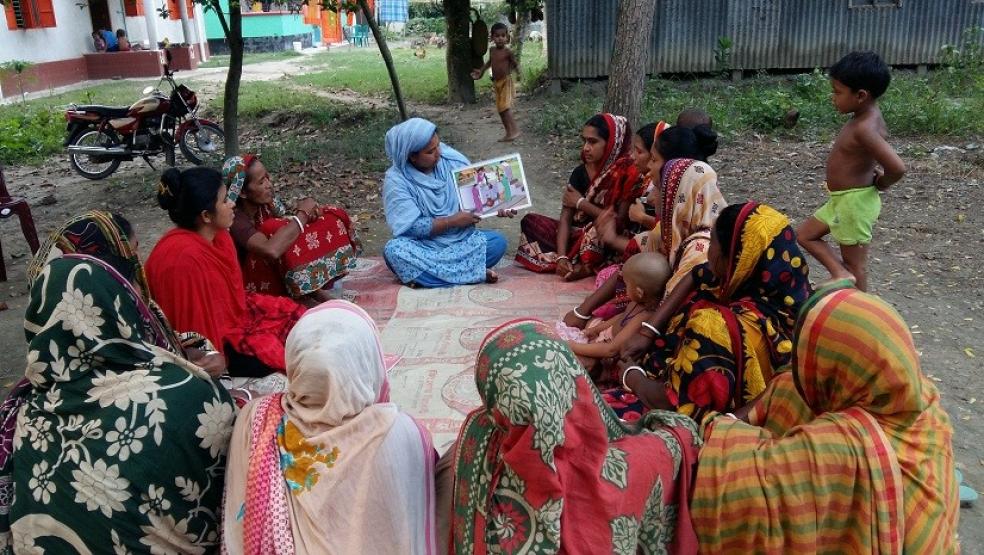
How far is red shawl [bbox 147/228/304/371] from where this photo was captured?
3.34m

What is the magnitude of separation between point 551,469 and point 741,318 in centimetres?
133

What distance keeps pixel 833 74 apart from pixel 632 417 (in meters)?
2.66

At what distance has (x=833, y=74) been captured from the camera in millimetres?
4398

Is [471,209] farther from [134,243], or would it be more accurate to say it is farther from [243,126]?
[243,126]

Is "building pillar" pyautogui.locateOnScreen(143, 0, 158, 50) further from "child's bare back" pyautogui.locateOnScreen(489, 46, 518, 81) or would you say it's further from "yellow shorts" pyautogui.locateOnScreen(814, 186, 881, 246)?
"yellow shorts" pyautogui.locateOnScreen(814, 186, 881, 246)

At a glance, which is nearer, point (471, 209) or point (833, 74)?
point (833, 74)

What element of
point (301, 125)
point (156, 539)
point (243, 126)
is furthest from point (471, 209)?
point (243, 126)

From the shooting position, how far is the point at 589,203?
16.8 ft

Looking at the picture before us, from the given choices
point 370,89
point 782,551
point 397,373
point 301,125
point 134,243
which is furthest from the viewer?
point 370,89

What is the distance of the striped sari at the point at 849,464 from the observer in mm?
1790

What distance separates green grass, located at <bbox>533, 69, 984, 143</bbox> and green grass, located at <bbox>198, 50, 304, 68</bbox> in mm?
15461

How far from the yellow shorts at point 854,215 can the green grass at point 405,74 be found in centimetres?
934

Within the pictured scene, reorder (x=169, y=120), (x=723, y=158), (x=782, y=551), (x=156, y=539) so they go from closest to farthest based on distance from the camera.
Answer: (x=782, y=551) < (x=156, y=539) < (x=723, y=158) < (x=169, y=120)

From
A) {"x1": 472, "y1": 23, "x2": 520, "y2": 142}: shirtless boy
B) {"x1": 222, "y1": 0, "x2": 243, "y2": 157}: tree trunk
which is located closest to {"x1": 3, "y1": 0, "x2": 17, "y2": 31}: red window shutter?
{"x1": 222, "y1": 0, "x2": 243, "y2": 157}: tree trunk
